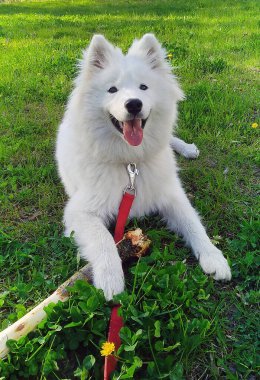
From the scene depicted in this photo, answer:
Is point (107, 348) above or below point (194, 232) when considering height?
above

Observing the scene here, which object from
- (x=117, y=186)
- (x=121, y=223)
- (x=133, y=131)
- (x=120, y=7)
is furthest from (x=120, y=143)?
(x=120, y=7)

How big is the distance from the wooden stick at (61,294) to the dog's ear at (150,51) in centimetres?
138

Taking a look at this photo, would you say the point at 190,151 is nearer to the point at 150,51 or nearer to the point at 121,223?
the point at 150,51

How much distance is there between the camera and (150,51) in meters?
3.04

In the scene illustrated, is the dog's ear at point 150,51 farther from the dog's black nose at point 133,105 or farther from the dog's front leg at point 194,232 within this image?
the dog's front leg at point 194,232

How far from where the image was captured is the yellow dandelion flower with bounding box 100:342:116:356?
178 cm

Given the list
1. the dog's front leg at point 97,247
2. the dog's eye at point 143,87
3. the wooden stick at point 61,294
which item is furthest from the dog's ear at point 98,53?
the wooden stick at point 61,294

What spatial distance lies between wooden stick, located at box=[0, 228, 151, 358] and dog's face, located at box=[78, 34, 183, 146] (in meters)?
0.68

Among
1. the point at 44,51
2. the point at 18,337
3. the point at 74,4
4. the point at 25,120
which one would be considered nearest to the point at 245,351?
the point at 18,337

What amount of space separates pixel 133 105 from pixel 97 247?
98cm

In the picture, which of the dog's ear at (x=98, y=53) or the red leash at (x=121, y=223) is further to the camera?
the dog's ear at (x=98, y=53)

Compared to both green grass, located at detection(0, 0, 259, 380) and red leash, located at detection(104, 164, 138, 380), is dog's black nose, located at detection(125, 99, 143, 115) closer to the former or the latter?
red leash, located at detection(104, 164, 138, 380)

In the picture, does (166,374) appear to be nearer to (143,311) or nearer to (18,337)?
(143,311)

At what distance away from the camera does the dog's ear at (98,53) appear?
2857mm
